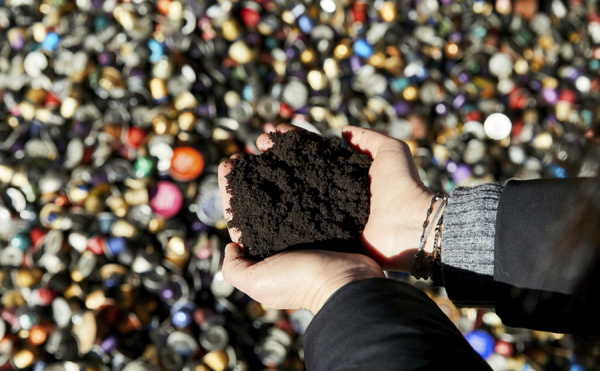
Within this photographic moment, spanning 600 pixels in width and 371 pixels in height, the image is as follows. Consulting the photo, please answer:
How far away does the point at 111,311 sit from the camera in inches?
77.1

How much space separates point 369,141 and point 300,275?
2.09 feet

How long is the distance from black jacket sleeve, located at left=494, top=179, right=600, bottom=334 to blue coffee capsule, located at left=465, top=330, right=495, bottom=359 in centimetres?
123

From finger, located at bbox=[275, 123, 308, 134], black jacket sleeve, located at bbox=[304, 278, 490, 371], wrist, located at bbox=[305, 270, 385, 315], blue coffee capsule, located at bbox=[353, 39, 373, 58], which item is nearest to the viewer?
black jacket sleeve, located at bbox=[304, 278, 490, 371]

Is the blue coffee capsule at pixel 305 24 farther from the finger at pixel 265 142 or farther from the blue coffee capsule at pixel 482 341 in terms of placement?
the blue coffee capsule at pixel 482 341

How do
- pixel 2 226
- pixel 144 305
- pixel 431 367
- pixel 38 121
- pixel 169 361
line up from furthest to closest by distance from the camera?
1. pixel 38 121
2. pixel 2 226
3. pixel 144 305
4. pixel 169 361
5. pixel 431 367

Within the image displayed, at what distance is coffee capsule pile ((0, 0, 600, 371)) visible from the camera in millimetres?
2010

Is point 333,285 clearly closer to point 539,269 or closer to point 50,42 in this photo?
point 539,269

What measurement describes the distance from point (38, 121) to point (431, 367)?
263cm

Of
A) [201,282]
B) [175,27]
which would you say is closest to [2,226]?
[201,282]

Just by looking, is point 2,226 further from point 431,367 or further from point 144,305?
point 431,367

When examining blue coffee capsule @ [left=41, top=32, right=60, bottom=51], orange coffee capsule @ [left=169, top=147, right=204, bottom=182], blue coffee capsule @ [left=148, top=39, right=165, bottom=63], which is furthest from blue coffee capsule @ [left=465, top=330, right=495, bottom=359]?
blue coffee capsule @ [left=41, top=32, right=60, bottom=51]

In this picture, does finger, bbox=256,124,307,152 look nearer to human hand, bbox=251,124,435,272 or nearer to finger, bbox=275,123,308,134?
finger, bbox=275,123,308,134

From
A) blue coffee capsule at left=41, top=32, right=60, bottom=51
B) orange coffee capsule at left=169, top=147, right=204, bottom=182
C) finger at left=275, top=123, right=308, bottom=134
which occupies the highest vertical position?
finger at left=275, top=123, right=308, bottom=134

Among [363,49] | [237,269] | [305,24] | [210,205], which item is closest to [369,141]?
[237,269]
